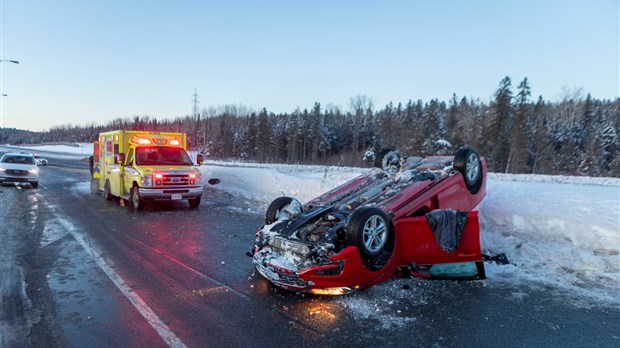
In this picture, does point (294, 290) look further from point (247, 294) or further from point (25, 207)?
point (25, 207)

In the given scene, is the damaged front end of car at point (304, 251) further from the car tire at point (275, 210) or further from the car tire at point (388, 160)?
the car tire at point (388, 160)

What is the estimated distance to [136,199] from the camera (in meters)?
12.4

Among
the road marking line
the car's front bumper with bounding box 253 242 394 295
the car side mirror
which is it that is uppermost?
the car side mirror

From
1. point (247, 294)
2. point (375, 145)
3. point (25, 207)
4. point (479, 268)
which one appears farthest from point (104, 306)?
point (375, 145)

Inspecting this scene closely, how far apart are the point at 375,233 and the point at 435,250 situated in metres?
0.98

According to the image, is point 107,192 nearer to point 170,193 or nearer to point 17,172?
point 170,193

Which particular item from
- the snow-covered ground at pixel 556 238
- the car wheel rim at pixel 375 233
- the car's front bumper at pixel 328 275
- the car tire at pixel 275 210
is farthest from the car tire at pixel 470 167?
the car tire at pixel 275 210

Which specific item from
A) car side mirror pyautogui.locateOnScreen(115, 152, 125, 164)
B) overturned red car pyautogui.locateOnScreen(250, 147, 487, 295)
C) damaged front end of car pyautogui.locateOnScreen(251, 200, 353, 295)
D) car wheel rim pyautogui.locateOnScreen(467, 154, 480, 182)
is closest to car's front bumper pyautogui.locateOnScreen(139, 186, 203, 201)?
car side mirror pyautogui.locateOnScreen(115, 152, 125, 164)

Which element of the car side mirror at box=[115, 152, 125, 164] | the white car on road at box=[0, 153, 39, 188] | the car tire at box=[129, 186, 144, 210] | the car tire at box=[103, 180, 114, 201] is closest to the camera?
the car tire at box=[129, 186, 144, 210]

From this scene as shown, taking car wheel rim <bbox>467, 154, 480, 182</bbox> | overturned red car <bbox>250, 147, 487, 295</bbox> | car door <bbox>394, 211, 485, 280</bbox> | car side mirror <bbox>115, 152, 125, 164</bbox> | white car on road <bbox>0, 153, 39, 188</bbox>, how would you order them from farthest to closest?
white car on road <bbox>0, 153, 39, 188</bbox>
car side mirror <bbox>115, 152, 125, 164</bbox>
car wheel rim <bbox>467, 154, 480, 182</bbox>
car door <bbox>394, 211, 485, 280</bbox>
overturned red car <bbox>250, 147, 487, 295</bbox>

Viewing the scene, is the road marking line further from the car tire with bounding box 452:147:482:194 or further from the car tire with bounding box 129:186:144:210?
the car tire with bounding box 452:147:482:194

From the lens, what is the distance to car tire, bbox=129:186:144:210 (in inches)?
480

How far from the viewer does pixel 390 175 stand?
25.3 feet

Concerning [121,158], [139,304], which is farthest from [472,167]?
[121,158]
